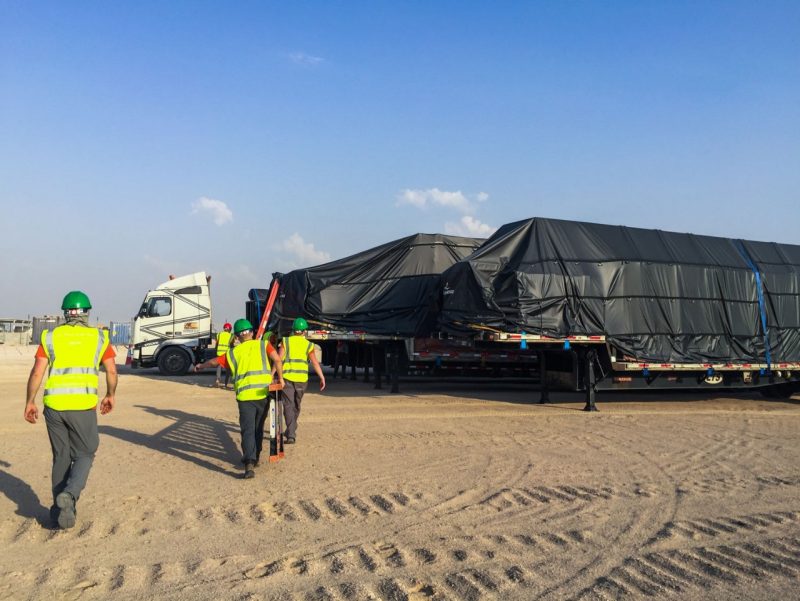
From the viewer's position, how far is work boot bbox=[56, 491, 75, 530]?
513cm

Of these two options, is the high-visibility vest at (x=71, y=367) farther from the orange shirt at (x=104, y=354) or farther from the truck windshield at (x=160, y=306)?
the truck windshield at (x=160, y=306)

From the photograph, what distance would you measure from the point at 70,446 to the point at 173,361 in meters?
16.6

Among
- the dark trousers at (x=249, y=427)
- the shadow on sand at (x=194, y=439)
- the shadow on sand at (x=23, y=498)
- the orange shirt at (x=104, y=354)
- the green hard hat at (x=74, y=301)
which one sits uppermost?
the green hard hat at (x=74, y=301)

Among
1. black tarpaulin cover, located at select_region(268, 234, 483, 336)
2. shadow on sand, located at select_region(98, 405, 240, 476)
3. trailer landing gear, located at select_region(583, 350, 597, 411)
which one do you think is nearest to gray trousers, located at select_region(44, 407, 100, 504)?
shadow on sand, located at select_region(98, 405, 240, 476)

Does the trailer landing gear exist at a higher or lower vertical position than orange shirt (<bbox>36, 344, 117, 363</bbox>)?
lower

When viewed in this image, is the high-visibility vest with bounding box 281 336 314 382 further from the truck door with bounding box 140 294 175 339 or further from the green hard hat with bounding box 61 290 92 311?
the truck door with bounding box 140 294 175 339

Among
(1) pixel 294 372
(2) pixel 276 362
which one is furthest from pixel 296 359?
(2) pixel 276 362

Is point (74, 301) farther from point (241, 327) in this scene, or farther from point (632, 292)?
point (632, 292)

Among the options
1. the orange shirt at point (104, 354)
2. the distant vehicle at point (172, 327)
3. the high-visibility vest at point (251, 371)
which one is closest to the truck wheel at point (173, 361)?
the distant vehicle at point (172, 327)

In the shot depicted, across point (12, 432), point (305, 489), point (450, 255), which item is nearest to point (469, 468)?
point (305, 489)

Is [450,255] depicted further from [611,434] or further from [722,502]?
[722,502]

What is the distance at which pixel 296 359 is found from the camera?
8898mm

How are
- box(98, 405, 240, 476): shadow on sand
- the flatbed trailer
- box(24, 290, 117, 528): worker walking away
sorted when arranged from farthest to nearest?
→ the flatbed trailer, box(98, 405, 240, 476): shadow on sand, box(24, 290, 117, 528): worker walking away

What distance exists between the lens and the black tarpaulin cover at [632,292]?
40.9ft
